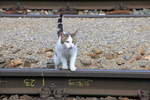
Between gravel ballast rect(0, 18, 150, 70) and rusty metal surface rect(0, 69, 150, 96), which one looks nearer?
rusty metal surface rect(0, 69, 150, 96)

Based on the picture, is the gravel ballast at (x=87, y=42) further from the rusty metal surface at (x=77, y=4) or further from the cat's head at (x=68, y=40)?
the cat's head at (x=68, y=40)

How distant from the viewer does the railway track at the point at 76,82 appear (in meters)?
3.86

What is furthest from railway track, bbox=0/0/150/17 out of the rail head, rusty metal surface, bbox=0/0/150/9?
the rail head

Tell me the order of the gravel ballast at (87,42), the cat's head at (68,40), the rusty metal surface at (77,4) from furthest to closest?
the rusty metal surface at (77,4) → the gravel ballast at (87,42) → the cat's head at (68,40)

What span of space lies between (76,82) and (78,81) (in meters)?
0.03

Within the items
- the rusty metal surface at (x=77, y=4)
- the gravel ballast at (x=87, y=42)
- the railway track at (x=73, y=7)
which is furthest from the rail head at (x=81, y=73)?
the rusty metal surface at (x=77, y=4)

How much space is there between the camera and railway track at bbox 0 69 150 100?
3.86 m

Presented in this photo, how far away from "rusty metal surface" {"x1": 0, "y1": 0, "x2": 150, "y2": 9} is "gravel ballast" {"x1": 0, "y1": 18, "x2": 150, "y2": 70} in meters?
0.65

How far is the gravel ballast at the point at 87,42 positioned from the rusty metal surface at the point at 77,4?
651mm

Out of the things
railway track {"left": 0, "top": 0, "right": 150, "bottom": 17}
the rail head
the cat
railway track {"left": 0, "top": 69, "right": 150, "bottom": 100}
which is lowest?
railway track {"left": 0, "top": 69, "right": 150, "bottom": 100}

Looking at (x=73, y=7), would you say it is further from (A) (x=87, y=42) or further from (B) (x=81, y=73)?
(B) (x=81, y=73)

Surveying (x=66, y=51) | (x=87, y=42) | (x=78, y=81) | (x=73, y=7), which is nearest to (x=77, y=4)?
(x=73, y=7)

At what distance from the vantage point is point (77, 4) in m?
7.12

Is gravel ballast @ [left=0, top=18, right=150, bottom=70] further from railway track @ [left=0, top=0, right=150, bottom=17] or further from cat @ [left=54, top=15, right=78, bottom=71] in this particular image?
railway track @ [left=0, top=0, right=150, bottom=17]
